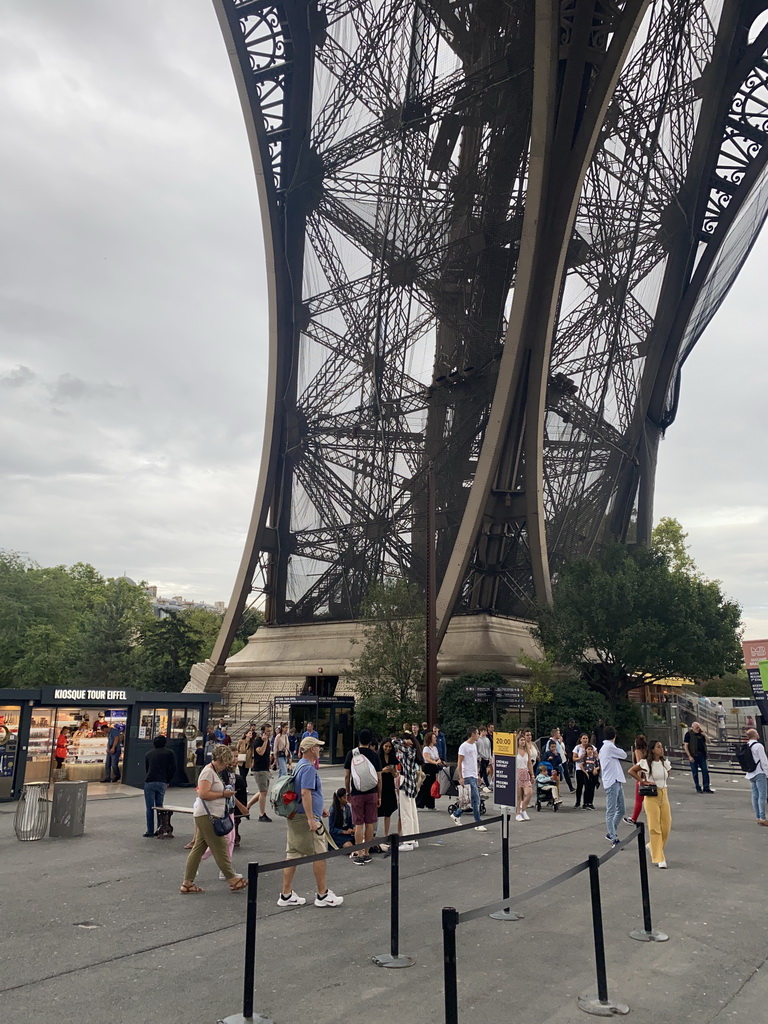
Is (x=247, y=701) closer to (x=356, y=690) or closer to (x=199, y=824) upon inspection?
(x=356, y=690)

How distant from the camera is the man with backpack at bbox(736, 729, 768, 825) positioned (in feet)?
44.7

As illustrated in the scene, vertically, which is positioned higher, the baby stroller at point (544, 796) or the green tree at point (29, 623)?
the green tree at point (29, 623)

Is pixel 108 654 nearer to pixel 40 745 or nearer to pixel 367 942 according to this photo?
pixel 40 745

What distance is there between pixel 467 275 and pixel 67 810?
2796 centimetres

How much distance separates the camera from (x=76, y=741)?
721 inches

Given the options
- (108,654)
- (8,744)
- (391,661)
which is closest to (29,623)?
(108,654)

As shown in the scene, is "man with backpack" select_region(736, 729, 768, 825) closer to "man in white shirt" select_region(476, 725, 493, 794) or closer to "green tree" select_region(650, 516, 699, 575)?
"man in white shirt" select_region(476, 725, 493, 794)

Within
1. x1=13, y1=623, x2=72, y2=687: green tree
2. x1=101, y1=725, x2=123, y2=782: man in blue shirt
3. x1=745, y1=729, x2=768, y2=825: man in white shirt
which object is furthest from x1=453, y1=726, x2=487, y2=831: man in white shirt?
x1=13, y1=623, x2=72, y2=687: green tree

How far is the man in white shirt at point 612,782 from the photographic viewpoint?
36.6 ft

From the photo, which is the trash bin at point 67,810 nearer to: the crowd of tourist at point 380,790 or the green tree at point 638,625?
the crowd of tourist at point 380,790

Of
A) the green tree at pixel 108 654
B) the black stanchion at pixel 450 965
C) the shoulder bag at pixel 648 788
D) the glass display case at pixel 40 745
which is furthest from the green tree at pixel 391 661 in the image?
the black stanchion at pixel 450 965

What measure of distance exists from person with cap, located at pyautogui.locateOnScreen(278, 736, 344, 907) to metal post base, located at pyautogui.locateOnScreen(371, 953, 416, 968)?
5.31 ft

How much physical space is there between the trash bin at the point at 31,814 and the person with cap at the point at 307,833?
553cm

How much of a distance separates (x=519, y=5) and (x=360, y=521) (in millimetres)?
20744
